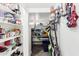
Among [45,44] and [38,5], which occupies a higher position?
[38,5]

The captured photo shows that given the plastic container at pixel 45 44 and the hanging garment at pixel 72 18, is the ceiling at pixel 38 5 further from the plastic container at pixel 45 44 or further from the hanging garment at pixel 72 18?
the plastic container at pixel 45 44

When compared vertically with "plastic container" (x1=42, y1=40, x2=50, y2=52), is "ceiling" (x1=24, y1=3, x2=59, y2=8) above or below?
above

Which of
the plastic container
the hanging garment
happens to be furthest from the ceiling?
the plastic container

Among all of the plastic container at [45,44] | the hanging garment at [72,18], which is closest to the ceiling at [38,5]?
the hanging garment at [72,18]

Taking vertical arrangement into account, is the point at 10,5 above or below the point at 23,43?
above

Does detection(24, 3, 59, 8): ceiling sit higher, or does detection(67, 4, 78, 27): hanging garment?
detection(24, 3, 59, 8): ceiling

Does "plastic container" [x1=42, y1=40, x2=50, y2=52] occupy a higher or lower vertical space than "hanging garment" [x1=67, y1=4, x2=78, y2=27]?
lower

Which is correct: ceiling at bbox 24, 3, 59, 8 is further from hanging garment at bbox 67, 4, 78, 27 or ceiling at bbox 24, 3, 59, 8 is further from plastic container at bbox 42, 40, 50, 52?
plastic container at bbox 42, 40, 50, 52

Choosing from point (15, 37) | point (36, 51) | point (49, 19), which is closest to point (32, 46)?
point (36, 51)

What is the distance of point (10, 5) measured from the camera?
5.73 ft

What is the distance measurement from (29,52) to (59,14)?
50cm

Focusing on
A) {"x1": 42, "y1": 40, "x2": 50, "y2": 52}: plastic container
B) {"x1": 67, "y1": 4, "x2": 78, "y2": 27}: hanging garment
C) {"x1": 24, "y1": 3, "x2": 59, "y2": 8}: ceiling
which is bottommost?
{"x1": 42, "y1": 40, "x2": 50, "y2": 52}: plastic container

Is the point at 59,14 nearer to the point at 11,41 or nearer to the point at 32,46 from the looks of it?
the point at 32,46

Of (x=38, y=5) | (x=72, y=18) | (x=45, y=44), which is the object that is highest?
(x=38, y=5)
